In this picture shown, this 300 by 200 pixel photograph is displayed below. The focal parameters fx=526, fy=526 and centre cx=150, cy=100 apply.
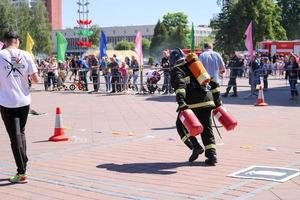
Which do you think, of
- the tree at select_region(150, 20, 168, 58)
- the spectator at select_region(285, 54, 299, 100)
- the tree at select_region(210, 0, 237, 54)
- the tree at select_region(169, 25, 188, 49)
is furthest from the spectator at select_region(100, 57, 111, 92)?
the tree at select_region(169, 25, 188, 49)

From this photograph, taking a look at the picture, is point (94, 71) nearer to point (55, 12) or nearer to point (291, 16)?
point (291, 16)

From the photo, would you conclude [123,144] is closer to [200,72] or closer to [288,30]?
[200,72]

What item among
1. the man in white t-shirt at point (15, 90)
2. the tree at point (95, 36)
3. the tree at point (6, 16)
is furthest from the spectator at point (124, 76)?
the tree at point (95, 36)

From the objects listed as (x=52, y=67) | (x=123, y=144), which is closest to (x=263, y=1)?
(x=52, y=67)

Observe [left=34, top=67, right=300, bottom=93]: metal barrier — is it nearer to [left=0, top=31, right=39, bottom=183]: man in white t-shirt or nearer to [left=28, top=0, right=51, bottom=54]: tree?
[left=0, top=31, right=39, bottom=183]: man in white t-shirt

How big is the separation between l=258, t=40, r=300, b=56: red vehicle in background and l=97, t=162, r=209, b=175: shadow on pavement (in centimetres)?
4588

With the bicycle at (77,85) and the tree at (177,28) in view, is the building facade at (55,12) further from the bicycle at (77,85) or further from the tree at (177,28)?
the bicycle at (77,85)

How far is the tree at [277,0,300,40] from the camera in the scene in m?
85.4

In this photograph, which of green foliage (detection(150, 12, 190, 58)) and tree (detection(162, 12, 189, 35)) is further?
tree (detection(162, 12, 189, 35))

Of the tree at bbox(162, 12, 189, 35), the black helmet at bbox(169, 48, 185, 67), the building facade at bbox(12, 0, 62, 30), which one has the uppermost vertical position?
the building facade at bbox(12, 0, 62, 30)

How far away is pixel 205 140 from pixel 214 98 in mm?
701

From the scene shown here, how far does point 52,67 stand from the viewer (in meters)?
26.8

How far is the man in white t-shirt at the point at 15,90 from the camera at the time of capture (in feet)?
21.3

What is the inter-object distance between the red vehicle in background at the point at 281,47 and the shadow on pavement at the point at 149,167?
4588cm
